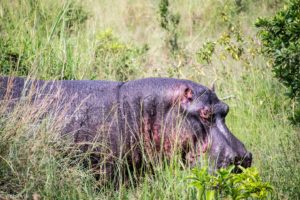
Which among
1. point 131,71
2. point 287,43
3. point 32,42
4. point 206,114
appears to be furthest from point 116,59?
point 287,43

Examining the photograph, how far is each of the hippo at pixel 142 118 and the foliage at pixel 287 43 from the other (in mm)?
546

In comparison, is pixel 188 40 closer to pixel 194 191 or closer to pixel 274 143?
pixel 274 143

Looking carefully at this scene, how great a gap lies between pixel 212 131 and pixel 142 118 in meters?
0.55

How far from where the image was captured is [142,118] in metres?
4.30

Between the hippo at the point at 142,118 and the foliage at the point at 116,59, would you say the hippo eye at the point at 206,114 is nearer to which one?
the hippo at the point at 142,118

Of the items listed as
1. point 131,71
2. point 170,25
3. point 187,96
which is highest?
point 170,25

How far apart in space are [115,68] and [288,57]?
3.12m

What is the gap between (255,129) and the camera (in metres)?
5.45

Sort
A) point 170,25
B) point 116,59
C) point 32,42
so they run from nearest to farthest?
1. point 32,42
2. point 116,59
3. point 170,25

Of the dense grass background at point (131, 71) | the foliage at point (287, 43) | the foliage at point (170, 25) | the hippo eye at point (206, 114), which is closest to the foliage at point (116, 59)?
the dense grass background at point (131, 71)

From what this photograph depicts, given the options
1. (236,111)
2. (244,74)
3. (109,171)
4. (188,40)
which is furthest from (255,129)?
(188,40)

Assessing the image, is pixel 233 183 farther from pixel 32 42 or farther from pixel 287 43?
pixel 32 42

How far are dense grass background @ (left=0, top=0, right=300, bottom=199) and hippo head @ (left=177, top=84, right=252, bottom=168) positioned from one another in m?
0.18

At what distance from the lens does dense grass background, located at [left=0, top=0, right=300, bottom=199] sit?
3430mm
